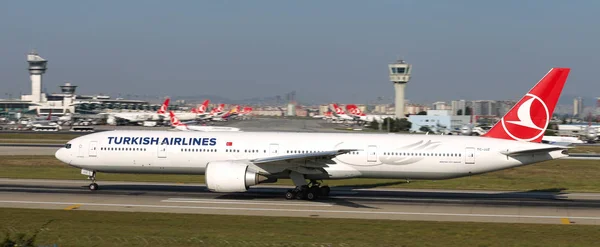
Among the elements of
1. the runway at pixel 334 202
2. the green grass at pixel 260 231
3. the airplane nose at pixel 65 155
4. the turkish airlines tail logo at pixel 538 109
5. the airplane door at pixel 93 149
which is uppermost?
the turkish airlines tail logo at pixel 538 109

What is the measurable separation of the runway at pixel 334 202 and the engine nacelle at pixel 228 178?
28.7 inches

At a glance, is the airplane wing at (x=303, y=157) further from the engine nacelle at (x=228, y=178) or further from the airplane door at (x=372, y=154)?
the airplane door at (x=372, y=154)

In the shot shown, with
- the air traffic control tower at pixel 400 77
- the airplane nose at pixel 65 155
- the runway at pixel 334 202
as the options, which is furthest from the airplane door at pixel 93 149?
the air traffic control tower at pixel 400 77

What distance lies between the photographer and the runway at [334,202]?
86.0 ft

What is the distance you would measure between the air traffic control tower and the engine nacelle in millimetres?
171038

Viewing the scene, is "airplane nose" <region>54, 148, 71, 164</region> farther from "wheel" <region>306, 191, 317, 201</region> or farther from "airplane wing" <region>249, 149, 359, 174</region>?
"wheel" <region>306, 191, 317, 201</region>

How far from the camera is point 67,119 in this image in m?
138

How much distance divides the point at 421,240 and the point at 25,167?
34.9 metres

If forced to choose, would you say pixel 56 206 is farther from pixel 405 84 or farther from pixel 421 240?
pixel 405 84

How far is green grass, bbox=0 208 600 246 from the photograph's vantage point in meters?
19.7

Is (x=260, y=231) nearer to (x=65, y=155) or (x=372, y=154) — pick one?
(x=372, y=154)

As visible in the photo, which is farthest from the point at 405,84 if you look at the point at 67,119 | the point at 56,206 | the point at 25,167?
the point at 56,206

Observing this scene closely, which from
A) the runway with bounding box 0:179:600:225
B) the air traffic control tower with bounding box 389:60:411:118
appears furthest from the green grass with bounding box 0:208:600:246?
the air traffic control tower with bounding box 389:60:411:118

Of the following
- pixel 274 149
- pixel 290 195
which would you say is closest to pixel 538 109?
pixel 290 195
